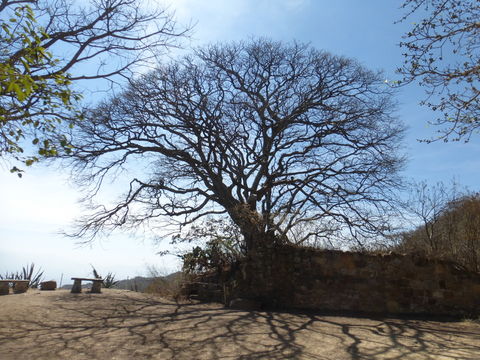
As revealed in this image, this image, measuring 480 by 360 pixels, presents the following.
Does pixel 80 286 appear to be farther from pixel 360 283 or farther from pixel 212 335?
pixel 360 283

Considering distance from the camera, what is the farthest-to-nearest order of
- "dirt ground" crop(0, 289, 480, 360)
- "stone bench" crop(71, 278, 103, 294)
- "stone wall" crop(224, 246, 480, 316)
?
"stone bench" crop(71, 278, 103, 294) < "stone wall" crop(224, 246, 480, 316) < "dirt ground" crop(0, 289, 480, 360)

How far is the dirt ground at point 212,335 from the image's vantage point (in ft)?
17.4

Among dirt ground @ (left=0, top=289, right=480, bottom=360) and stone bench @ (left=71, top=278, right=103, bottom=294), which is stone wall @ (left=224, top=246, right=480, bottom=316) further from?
stone bench @ (left=71, top=278, right=103, bottom=294)

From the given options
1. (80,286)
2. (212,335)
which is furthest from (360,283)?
(80,286)

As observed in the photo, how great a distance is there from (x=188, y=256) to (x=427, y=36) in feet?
27.7

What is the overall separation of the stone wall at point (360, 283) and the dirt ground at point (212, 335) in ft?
2.79

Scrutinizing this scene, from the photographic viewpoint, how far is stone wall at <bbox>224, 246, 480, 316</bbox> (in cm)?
860

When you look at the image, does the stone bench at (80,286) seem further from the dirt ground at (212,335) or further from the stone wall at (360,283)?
the stone wall at (360,283)

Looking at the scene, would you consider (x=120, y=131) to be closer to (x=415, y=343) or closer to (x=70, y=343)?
(x=70, y=343)

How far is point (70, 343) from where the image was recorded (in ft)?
18.9

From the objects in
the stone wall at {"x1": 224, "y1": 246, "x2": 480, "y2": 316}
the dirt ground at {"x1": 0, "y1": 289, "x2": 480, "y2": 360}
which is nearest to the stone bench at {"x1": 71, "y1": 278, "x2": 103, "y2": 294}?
the dirt ground at {"x1": 0, "y1": 289, "x2": 480, "y2": 360}

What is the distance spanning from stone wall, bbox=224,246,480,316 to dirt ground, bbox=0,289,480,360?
2.79ft

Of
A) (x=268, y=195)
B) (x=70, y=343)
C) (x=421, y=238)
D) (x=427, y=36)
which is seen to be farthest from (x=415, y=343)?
(x=268, y=195)

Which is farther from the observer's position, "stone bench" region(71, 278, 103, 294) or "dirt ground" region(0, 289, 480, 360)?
"stone bench" region(71, 278, 103, 294)
